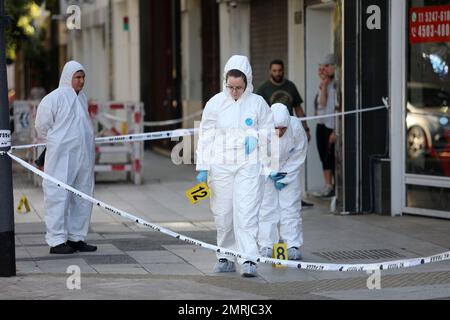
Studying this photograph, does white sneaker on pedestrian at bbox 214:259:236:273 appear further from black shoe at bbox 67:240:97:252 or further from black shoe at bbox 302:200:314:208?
black shoe at bbox 302:200:314:208

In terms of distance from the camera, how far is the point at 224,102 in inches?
380

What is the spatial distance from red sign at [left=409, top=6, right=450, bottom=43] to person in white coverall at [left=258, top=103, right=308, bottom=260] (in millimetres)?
3217

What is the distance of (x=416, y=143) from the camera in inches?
535

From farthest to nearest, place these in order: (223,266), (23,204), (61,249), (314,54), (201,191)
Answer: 1. (314,54)
2. (23,204)
3. (61,249)
4. (223,266)
5. (201,191)

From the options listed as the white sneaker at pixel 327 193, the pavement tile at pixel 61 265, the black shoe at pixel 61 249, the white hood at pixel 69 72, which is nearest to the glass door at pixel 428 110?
the white sneaker at pixel 327 193

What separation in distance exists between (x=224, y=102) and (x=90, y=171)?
2143 millimetres

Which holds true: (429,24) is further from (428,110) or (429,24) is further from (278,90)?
(278,90)

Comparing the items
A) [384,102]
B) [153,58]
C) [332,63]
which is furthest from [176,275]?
[153,58]

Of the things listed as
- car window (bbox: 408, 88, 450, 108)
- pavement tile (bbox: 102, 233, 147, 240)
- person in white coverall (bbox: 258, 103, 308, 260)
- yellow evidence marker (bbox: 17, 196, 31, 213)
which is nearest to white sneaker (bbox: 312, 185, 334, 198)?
car window (bbox: 408, 88, 450, 108)

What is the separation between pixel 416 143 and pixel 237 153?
4.64m

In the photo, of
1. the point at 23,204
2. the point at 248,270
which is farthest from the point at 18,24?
the point at 248,270

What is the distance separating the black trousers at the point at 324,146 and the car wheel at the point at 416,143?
2063mm

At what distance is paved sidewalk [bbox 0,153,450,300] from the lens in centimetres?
868

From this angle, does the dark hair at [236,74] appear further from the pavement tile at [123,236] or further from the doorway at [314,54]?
the doorway at [314,54]
